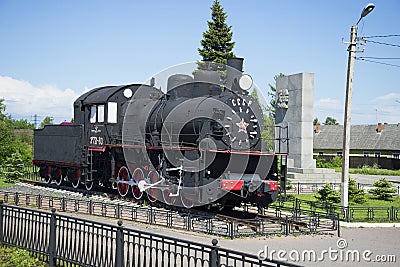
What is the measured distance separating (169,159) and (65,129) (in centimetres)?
879

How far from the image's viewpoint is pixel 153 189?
18.5 meters

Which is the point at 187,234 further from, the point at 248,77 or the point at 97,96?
the point at 97,96

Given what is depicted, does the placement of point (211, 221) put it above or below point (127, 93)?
below

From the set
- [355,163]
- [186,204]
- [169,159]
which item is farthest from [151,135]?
[355,163]

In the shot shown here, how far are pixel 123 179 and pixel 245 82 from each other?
783 centimetres

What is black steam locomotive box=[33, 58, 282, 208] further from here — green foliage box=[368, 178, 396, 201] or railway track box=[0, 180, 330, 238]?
green foliage box=[368, 178, 396, 201]

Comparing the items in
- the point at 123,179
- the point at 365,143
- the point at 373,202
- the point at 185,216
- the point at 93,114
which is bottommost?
the point at 373,202

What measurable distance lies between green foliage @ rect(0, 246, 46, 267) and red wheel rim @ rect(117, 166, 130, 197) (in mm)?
9669

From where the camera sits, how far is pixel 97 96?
2236 centimetres

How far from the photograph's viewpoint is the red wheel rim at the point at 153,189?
18188 mm

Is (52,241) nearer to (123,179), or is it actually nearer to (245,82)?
(245,82)

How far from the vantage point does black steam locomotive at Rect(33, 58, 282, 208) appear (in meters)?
15.2

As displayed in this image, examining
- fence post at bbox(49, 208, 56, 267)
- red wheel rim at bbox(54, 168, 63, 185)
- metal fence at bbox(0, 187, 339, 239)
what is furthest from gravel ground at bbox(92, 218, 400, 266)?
red wheel rim at bbox(54, 168, 63, 185)

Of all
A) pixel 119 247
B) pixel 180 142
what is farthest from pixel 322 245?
pixel 119 247
